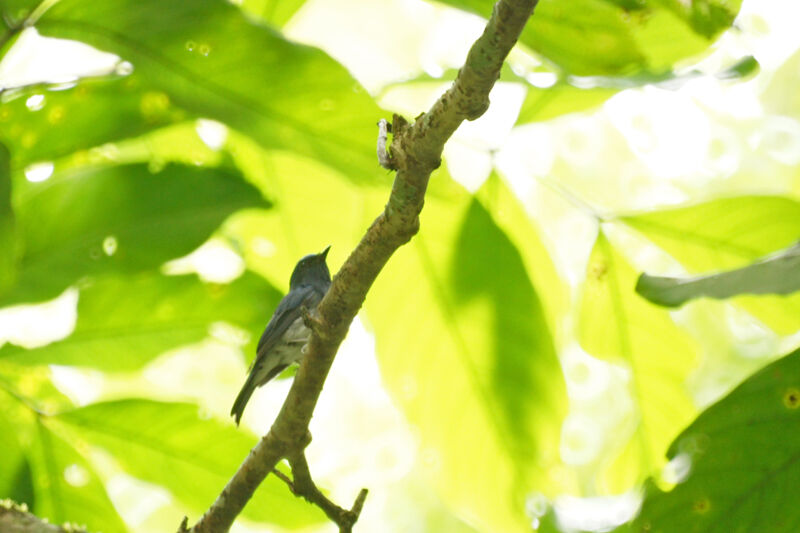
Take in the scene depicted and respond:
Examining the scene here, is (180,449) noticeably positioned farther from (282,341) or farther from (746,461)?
(746,461)

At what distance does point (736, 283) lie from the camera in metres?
0.59

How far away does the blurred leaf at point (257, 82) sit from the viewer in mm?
1100

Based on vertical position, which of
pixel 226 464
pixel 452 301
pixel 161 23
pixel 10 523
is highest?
pixel 161 23

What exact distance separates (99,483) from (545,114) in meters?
0.83

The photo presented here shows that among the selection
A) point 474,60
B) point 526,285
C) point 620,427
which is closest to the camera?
point 474,60

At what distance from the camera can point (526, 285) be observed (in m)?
1.18

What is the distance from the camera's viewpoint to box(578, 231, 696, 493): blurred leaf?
1.14 metres

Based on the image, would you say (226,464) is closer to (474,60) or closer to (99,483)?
(99,483)

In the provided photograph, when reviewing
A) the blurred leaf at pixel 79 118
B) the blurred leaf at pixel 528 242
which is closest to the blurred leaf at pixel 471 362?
the blurred leaf at pixel 528 242

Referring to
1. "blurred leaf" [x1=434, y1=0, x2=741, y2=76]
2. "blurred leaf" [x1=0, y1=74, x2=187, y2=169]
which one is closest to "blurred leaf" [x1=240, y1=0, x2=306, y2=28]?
"blurred leaf" [x1=0, y1=74, x2=187, y2=169]

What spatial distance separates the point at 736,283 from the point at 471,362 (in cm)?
73

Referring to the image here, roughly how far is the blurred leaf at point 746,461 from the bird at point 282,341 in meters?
0.86

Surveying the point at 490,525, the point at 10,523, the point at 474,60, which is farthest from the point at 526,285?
the point at 10,523

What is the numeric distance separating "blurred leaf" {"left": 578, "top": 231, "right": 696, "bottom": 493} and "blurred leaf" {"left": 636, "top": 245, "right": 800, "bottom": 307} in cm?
50
